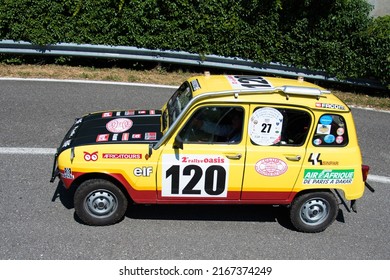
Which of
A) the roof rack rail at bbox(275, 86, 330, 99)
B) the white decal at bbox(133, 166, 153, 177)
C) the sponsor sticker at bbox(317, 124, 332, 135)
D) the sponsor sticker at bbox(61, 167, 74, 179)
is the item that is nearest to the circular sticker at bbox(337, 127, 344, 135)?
the sponsor sticker at bbox(317, 124, 332, 135)

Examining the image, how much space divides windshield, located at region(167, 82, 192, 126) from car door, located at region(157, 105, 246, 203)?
32 cm

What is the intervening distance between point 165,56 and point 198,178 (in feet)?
21.2

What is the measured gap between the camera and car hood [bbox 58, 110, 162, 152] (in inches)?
222

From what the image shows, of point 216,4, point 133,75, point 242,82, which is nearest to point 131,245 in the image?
point 242,82

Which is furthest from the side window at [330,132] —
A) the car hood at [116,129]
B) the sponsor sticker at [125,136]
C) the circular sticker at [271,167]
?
the sponsor sticker at [125,136]

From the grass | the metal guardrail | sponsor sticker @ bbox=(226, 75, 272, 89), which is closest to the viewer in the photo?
sponsor sticker @ bbox=(226, 75, 272, 89)

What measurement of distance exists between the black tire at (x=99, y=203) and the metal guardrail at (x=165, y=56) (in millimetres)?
6233

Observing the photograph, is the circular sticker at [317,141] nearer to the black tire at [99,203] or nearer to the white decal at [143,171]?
the white decal at [143,171]

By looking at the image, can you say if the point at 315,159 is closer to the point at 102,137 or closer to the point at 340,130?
the point at 340,130

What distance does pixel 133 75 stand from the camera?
1113cm

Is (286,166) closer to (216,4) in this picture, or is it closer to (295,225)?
(295,225)

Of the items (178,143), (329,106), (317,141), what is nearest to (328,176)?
(317,141)

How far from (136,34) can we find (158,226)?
6.62m

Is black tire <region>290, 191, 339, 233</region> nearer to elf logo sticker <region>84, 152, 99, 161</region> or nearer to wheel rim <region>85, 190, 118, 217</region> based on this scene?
wheel rim <region>85, 190, 118, 217</region>
